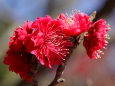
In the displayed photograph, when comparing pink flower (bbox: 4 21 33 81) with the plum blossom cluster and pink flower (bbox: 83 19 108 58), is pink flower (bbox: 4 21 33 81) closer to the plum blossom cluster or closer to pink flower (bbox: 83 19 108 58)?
the plum blossom cluster

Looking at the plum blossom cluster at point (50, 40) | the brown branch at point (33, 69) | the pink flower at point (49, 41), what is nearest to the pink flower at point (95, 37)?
the plum blossom cluster at point (50, 40)

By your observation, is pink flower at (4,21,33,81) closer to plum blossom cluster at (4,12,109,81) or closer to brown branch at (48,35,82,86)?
plum blossom cluster at (4,12,109,81)

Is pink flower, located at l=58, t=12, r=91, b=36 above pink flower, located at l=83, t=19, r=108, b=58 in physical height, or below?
above

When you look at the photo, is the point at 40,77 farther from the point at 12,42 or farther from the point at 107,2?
the point at 12,42

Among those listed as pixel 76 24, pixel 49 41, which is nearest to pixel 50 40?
pixel 49 41

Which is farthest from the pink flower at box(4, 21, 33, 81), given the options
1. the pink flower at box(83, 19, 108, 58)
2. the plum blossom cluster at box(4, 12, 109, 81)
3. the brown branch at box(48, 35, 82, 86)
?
the pink flower at box(83, 19, 108, 58)

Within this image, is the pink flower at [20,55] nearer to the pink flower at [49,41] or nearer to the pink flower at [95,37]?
the pink flower at [49,41]

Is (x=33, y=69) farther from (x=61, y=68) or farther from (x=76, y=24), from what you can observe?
(x=76, y=24)
